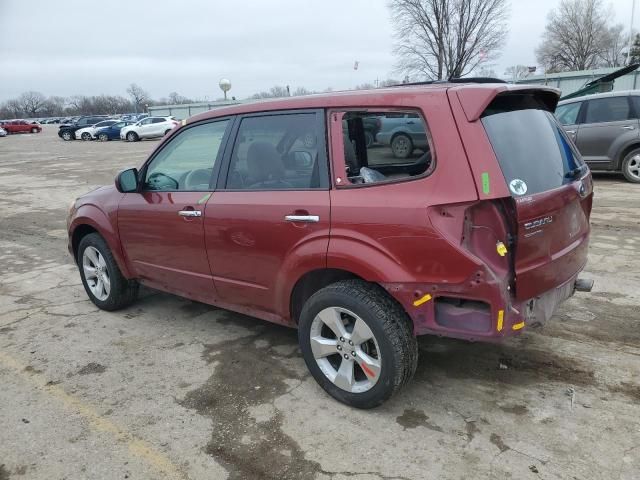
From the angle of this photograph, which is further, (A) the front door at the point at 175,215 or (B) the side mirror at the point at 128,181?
(B) the side mirror at the point at 128,181

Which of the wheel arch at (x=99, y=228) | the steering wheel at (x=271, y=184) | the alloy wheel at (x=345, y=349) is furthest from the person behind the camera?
the wheel arch at (x=99, y=228)

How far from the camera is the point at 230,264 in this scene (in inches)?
143

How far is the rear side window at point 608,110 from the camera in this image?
9.60 meters

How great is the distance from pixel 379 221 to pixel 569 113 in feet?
30.1

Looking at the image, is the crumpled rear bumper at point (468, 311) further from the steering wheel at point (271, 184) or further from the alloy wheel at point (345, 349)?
the steering wheel at point (271, 184)

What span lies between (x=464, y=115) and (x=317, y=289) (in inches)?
54.7

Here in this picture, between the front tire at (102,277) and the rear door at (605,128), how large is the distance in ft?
28.7

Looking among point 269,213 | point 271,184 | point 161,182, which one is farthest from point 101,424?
point 161,182

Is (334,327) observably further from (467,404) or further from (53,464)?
(53,464)

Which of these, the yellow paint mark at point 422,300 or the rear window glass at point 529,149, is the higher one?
the rear window glass at point 529,149

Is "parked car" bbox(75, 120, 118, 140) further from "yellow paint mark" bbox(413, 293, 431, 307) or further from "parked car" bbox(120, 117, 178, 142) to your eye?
"yellow paint mark" bbox(413, 293, 431, 307)

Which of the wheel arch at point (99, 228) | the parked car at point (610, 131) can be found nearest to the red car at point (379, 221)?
the wheel arch at point (99, 228)

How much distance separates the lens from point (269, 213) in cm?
329

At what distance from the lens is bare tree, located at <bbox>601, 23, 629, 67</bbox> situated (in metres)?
60.0
